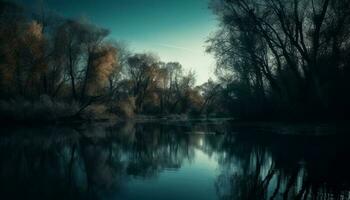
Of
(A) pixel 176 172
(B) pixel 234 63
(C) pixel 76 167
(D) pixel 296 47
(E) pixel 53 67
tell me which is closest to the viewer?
(A) pixel 176 172

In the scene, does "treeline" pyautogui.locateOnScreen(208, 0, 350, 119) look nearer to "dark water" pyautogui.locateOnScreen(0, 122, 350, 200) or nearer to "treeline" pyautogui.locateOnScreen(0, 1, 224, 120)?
"dark water" pyautogui.locateOnScreen(0, 122, 350, 200)

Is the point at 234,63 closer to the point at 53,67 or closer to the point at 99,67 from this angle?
the point at 99,67

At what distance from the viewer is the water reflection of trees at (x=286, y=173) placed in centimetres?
628

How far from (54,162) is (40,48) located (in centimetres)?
2305

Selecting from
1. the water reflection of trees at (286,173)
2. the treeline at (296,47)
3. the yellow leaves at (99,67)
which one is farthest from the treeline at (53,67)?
the water reflection of trees at (286,173)

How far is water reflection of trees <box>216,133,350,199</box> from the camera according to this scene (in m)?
6.28

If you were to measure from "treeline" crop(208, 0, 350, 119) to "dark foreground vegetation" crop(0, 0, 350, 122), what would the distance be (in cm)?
7

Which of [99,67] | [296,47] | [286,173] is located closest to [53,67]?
[99,67]

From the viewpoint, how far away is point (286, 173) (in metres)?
8.02

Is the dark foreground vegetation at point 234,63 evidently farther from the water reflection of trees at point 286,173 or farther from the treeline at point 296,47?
the water reflection of trees at point 286,173

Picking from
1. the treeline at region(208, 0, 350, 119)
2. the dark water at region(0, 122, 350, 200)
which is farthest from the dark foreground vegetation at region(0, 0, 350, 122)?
the dark water at region(0, 122, 350, 200)

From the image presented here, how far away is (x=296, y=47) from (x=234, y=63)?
6881 millimetres

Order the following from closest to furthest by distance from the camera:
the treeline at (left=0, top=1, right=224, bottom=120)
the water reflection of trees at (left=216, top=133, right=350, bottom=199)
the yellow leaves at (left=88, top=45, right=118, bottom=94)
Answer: the water reflection of trees at (left=216, top=133, right=350, bottom=199), the treeline at (left=0, top=1, right=224, bottom=120), the yellow leaves at (left=88, top=45, right=118, bottom=94)

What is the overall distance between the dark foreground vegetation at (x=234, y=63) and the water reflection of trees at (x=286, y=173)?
8262mm
